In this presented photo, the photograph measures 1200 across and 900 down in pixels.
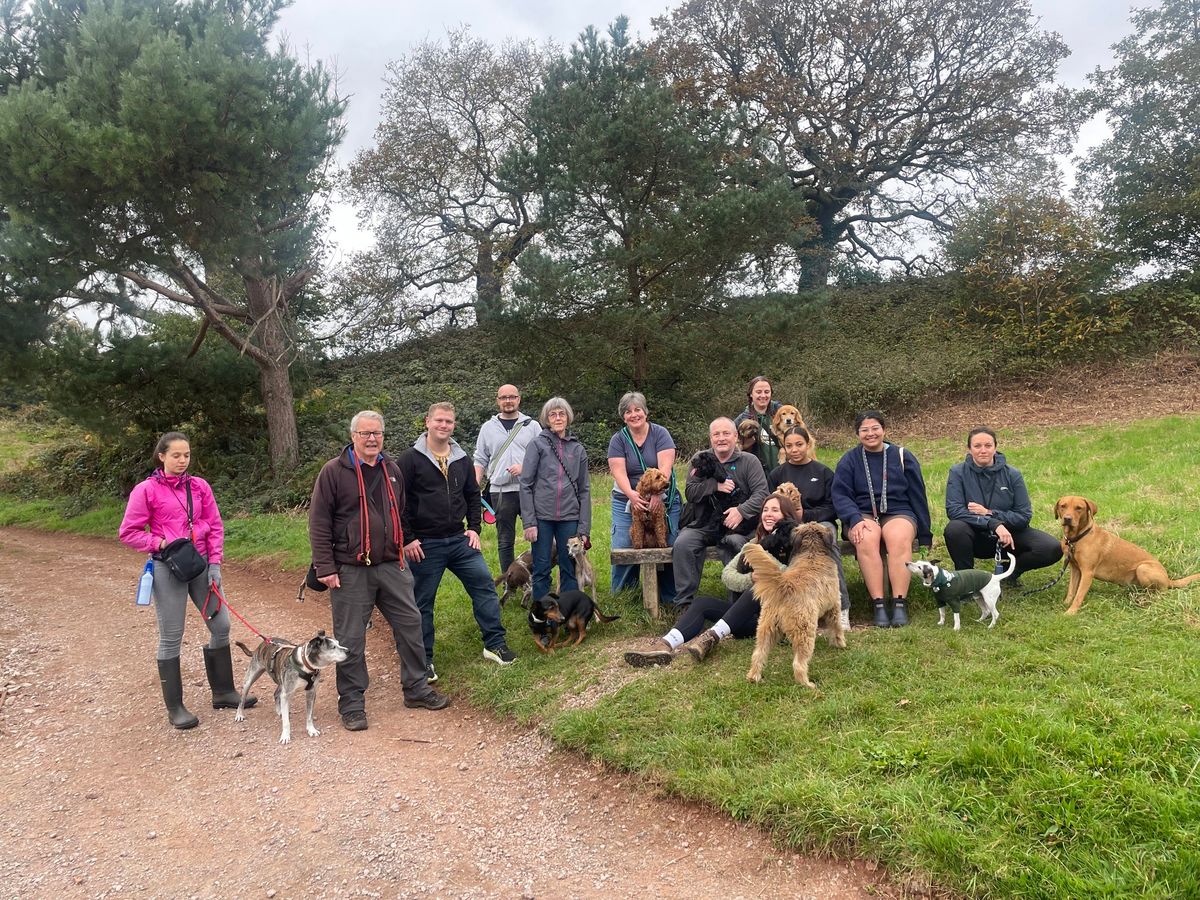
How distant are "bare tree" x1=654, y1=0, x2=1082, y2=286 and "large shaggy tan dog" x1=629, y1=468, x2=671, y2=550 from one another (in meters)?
13.9

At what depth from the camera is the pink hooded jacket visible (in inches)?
178

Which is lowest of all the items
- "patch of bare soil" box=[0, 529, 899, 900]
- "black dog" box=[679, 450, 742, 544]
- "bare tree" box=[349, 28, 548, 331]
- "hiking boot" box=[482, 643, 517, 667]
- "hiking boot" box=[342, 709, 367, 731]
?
"patch of bare soil" box=[0, 529, 899, 900]

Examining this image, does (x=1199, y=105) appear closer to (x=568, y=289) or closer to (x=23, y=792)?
(x=568, y=289)

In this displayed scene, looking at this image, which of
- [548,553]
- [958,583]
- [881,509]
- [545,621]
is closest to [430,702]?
[545,621]

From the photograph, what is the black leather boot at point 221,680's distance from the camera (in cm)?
494

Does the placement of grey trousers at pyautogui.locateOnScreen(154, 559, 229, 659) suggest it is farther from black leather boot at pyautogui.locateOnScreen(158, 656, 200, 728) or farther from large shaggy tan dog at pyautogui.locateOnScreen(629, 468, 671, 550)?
large shaggy tan dog at pyautogui.locateOnScreen(629, 468, 671, 550)

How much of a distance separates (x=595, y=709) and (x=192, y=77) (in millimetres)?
9319

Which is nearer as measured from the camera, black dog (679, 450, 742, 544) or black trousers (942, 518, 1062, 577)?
black trousers (942, 518, 1062, 577)

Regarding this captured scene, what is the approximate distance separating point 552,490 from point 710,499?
123 centimetres

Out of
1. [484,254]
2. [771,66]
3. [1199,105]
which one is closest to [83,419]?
[484,254]

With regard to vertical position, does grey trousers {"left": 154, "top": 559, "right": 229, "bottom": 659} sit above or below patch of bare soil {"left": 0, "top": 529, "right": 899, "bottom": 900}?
above

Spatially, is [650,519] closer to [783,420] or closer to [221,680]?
[783,420]

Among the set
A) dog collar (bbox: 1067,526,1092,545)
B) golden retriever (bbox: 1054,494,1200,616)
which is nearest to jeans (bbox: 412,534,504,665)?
golden retriever (bbox: 1054,494,1200,616)

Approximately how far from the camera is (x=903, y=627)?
491 cm
